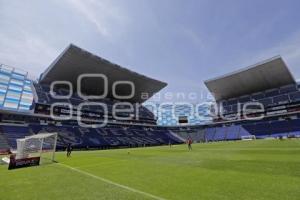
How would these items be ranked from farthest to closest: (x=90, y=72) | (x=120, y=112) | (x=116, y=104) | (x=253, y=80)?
(x=116, y=104) → (x=120, y=112) → (x=253, y=80) → (x=90, y=72)

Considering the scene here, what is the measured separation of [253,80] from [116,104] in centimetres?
4877

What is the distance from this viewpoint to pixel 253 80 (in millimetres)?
70938

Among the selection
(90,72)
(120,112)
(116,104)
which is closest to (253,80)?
(120,112)

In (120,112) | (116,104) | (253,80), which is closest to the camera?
(253,80)

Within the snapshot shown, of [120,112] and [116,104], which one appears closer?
[120,112]

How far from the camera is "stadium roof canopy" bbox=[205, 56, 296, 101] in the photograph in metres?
63.0

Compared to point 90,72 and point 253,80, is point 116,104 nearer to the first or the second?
point 90,72

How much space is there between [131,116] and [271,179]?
73.3m

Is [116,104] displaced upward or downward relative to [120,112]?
upward

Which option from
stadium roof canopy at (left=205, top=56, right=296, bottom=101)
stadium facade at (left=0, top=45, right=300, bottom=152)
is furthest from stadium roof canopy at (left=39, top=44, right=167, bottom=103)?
stadium roof canopy at (left=205, top=56, right=296, bottom=101)

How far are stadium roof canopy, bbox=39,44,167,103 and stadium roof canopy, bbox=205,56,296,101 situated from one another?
72.6ft

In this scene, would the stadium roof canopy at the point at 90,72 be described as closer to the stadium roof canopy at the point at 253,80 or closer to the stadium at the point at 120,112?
the stadium at the point at 120,112

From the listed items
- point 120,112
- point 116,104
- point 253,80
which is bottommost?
point 120,112

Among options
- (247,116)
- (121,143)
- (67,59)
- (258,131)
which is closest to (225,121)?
(247,116)
